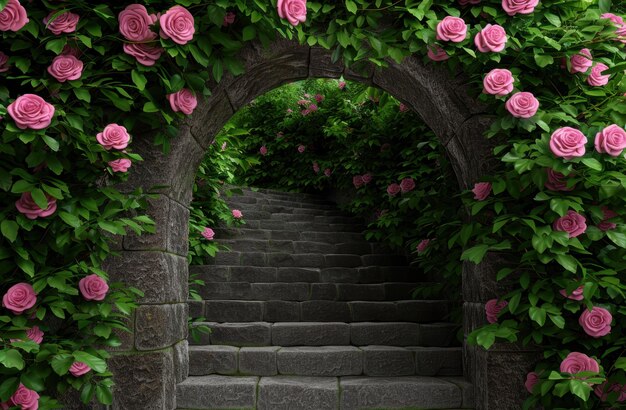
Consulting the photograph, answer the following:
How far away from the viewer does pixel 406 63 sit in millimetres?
2590

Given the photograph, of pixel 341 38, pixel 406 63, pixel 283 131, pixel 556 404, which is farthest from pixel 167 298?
pixel 283 131

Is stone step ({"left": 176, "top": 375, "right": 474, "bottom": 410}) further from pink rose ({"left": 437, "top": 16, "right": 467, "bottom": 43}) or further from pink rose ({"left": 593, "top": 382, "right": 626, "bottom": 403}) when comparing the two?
pink rose ({"left": 437, "top": 16, "right": 467, "bottom": 43})

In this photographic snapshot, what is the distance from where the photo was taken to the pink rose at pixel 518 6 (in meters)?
2.31

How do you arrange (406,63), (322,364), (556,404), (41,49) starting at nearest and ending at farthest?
(41,49)
(556,404)
(406,63)
(322,364)

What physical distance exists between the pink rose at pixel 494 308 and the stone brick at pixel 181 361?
1.50 meters

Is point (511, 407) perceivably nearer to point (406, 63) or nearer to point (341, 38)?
point (406, 63)

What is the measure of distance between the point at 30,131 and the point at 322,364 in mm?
1937

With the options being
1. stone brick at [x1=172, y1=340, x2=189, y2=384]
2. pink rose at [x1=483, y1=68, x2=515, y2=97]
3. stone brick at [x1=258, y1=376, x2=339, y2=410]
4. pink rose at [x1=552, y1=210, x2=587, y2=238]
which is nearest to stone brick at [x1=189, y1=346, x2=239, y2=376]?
stone brick at [x1=172, y1=340, x2=189, y2=384]

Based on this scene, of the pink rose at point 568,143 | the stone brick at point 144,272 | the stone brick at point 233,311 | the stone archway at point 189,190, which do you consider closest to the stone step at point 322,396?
the stone archway at point 189,190

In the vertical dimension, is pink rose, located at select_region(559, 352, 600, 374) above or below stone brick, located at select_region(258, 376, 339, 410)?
above

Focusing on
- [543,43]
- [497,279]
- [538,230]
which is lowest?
[497,279]

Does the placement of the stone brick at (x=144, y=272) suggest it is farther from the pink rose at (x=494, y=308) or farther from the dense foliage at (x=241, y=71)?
the pink rose at (x=494, y=308)

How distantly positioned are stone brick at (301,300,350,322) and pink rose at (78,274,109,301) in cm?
191

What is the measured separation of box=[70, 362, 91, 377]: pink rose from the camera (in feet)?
6.54
